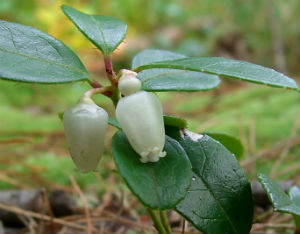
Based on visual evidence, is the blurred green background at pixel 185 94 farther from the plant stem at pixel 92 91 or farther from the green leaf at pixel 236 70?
the green leaf at pixel 236 70

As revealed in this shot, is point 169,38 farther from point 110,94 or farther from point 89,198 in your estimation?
point 110,94

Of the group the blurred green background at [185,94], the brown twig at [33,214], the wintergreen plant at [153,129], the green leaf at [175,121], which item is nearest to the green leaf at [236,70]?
the wintergreen plant at [153,129]

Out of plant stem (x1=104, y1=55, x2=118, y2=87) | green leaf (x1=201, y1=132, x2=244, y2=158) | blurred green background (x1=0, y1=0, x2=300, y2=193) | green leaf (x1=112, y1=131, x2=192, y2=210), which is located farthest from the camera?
blurred green background (x1=0, y1=0, x2=300, y2=193)

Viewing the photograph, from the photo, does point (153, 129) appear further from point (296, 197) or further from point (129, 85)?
point (296, 197)

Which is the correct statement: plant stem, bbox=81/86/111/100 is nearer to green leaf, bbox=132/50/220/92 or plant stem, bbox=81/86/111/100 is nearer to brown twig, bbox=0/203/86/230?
green leaf, bbox=132/50/220/92

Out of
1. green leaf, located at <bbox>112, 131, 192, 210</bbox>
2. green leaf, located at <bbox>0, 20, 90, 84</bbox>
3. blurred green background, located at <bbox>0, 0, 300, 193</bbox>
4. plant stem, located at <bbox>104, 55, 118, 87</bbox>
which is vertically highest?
green leaf, located at <bbox>0, 20, 90, 84</bbox>

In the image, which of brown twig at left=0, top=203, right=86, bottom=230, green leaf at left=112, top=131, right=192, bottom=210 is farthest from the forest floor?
green leaf at left=112, top=131, right=192, bottom=210

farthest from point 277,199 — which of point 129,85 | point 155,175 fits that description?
point 129,85
